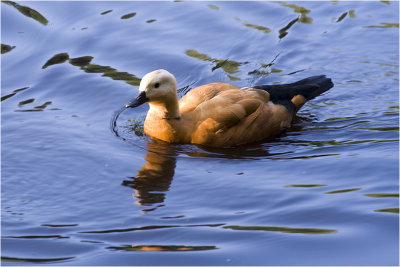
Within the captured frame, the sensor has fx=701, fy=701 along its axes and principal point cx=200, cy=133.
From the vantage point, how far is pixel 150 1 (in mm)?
13211

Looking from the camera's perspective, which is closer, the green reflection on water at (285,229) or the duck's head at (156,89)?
the green reflection on water at (285,229)

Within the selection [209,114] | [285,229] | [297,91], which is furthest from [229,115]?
[285,229]

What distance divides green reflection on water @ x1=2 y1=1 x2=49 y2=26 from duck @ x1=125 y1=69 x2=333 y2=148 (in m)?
4.31

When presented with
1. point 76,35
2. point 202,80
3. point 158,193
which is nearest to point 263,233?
point 158,193

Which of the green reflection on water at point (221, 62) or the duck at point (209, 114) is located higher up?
the green reflection on water at point (221, 62)

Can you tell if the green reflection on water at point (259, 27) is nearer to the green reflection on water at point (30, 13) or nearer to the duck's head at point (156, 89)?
the green reflection on water at point (30, 13)

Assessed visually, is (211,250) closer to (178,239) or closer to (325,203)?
(178,239)

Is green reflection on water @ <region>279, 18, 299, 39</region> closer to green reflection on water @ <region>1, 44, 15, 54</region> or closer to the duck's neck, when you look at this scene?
the duck's neck

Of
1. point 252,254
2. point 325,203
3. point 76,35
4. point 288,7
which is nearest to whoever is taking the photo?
point 252,254

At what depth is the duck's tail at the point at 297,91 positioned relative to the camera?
951 cm

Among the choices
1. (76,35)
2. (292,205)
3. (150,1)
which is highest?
(150,1)

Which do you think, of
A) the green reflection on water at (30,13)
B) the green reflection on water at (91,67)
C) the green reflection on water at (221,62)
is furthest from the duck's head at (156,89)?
the green reflection on water at (30,13)

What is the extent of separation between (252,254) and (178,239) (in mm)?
713

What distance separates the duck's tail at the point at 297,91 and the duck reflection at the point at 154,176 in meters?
1.77
